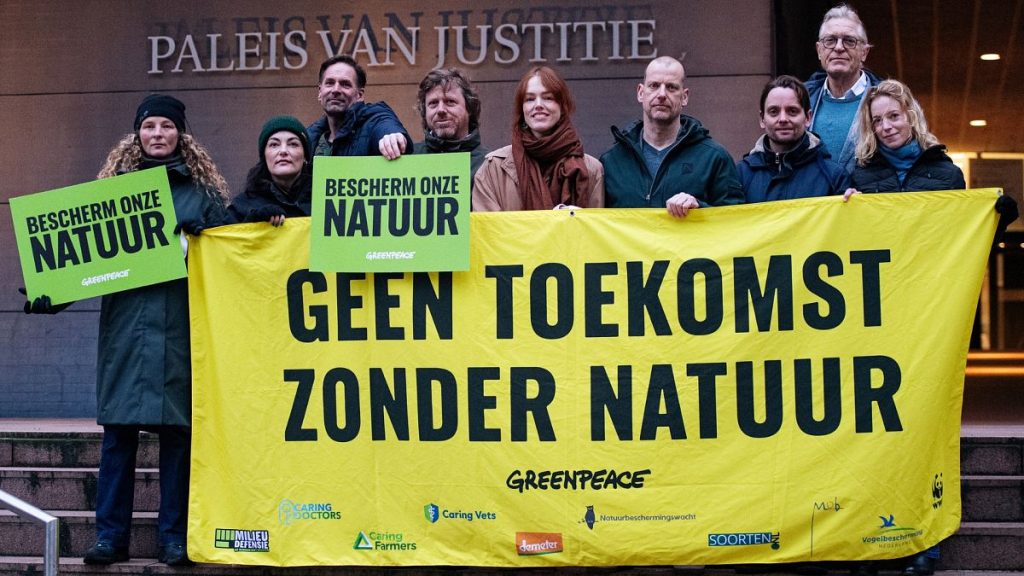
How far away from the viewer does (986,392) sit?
1184 centimetres

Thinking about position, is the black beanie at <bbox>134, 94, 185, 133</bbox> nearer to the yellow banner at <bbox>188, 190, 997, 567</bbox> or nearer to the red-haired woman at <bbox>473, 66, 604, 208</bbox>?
the yellow banner at <bbox>188, 190, 997, 567</bbox>

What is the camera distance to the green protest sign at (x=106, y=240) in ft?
18.7

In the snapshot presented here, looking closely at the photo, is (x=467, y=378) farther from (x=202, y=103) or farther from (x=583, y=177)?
(x=202, y=103)

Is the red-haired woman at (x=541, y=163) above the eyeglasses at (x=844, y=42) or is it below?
below

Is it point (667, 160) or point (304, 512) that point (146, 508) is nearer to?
point (304, 512)

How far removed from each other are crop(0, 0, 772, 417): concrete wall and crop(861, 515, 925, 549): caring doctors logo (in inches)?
174

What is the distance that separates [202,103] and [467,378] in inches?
201

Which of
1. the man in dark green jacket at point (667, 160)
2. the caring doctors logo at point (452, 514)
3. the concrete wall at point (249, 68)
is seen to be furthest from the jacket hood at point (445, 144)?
the concrete wall at point (249, 68)

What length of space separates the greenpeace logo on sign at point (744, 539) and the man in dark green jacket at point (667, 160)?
4.56ft

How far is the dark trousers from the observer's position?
570cm

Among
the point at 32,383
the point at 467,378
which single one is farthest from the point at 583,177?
the point at 32,383

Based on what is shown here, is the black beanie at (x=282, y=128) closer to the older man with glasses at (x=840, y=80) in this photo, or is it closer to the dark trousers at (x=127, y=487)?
the dark trousers at (x=127, y=487)

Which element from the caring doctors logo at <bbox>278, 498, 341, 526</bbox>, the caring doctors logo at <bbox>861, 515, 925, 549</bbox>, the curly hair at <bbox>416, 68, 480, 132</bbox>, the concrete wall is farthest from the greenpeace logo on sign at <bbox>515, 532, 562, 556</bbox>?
the concrete wall

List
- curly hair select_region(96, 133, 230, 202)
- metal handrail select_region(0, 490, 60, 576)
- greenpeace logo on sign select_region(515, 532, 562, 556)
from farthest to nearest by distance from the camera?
curly hair select_region(96, 133, 230, 202) < greenpeace logo on sign select_region(515, 532, 562, 556) < metal handrail select_region(0, 490, 60, 576)
